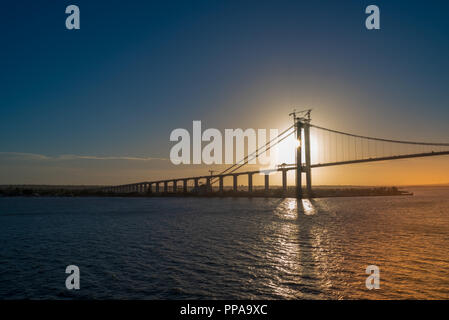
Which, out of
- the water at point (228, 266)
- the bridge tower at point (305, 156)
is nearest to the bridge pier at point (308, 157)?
the bridge tower at point (305, 156)

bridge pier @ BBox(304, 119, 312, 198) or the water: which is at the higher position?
bridge pier @ BBox(304, 119, 312, 198)

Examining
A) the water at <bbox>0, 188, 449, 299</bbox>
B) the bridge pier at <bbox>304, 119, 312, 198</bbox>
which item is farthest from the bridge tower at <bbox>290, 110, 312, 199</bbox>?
the water at <bbox>0, 188, 449, 299</bbox>

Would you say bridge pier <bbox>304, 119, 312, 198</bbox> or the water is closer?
the water

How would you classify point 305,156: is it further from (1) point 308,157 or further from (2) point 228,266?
(2) point 228,266

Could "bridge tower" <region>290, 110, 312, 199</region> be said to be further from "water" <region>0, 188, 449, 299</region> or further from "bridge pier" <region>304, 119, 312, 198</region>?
"water" <region>0, 188, 449, 299</region>

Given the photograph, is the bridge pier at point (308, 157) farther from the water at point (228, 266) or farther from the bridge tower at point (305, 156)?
the water at point (228, 266)

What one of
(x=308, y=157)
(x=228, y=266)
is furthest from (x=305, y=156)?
(x=228, y=266)

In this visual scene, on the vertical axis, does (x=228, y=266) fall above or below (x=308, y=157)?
below
